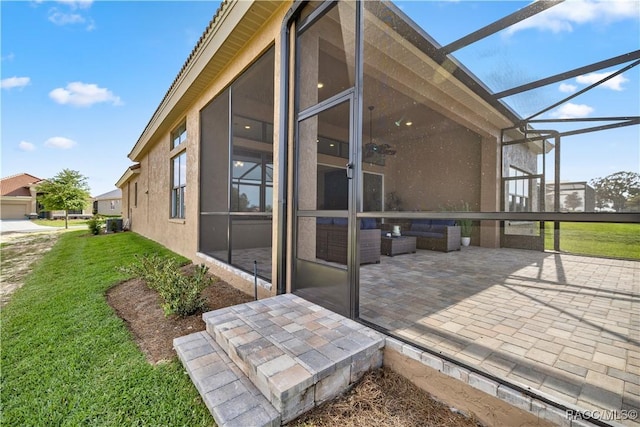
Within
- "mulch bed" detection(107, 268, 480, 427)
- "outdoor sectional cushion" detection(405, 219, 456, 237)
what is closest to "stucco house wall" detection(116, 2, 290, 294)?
"mulch bed" detection(107, 268, 480, 427)

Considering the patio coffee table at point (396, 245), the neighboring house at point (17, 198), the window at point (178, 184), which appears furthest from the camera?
the neighboring house at point (17, 198)

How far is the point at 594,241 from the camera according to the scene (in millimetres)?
4988

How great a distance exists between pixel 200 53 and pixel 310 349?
5329 millimetres

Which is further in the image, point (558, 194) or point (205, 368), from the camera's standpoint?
point (558, 194)

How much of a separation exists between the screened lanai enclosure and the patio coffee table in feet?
0.32

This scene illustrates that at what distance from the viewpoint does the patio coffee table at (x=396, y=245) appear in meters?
6.08

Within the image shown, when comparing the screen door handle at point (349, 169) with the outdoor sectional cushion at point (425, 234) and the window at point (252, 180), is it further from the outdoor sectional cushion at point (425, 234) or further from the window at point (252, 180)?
the outdoor sectional cushion at point (425, 234)

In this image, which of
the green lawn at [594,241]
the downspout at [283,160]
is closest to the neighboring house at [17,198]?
the downspout at [283,160]

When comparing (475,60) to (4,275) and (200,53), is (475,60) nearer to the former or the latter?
(200,53)

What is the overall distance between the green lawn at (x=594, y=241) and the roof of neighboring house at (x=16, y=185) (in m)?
46.4

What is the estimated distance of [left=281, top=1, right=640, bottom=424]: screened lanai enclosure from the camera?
6.41ft

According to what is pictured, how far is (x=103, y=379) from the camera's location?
2100 millimetres

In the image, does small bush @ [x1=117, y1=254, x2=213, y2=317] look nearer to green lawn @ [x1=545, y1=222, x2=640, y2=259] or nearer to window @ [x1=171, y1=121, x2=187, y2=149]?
window @ [x1=171, y1=121, x2=187, y2=149]

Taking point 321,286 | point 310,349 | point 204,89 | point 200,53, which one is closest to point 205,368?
point 310,349
